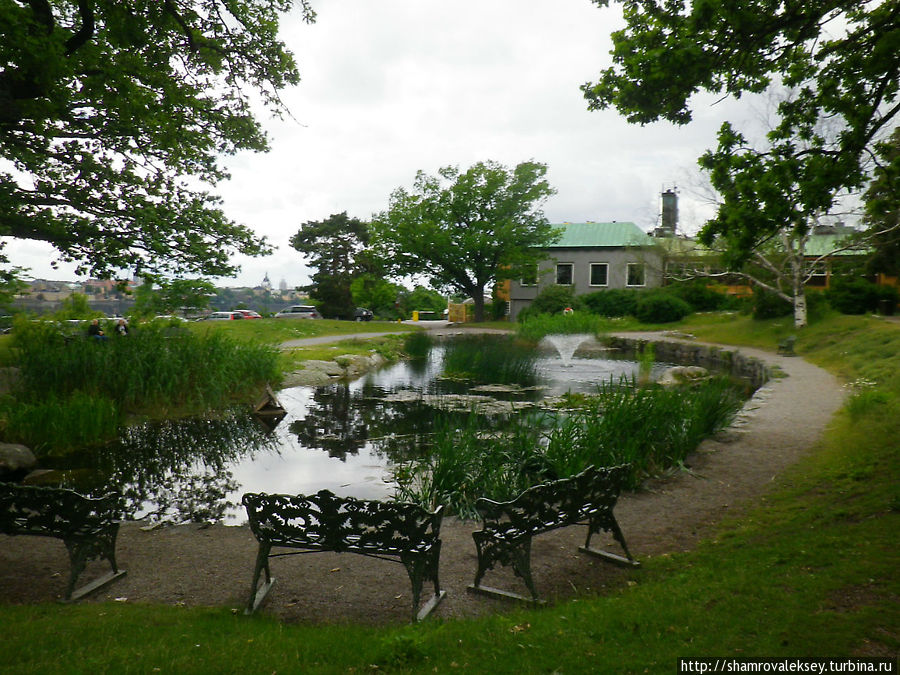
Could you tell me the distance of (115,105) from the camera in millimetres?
9273

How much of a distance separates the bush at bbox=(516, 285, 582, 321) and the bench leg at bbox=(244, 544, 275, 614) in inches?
1262

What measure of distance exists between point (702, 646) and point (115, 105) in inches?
419

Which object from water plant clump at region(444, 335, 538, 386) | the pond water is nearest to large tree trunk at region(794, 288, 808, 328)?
water plant clump at region(444, 335, 538, 386)

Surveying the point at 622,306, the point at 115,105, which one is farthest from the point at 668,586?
the point at 622,306

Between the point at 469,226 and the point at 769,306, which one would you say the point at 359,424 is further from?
the point at 469,226

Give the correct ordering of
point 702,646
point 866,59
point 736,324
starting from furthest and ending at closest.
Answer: point 736,324 < point 866,59 < point 702,646

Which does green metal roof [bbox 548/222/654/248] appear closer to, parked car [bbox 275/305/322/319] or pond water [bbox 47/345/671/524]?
parked car [bbox 275/305/322/319]

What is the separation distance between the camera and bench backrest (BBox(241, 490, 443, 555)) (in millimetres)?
3920

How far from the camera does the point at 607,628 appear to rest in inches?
125

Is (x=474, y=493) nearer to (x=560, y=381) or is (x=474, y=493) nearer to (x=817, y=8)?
(x=817, y=8)

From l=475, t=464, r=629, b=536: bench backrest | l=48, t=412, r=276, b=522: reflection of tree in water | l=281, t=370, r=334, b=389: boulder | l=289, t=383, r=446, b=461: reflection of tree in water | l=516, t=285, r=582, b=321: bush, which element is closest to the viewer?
l=475, t=464, r=629, b=536: bench backrest

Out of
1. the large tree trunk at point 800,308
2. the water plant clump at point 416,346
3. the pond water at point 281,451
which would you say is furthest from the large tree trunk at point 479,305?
the pond water at point 281,451

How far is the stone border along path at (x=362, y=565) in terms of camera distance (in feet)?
13.7

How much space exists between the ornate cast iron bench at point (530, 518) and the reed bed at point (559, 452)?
5.71 ft
